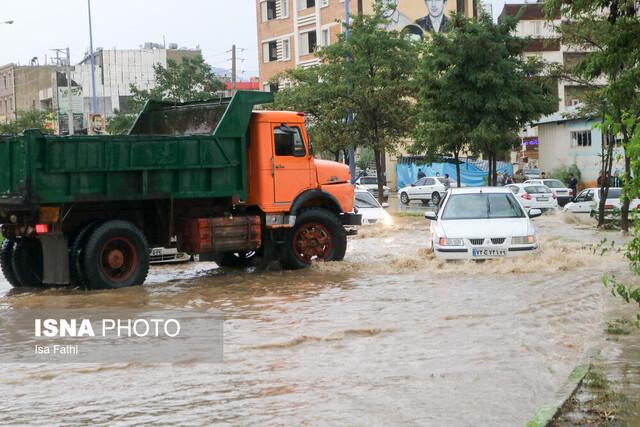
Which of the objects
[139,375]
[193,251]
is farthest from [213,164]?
[139,375]

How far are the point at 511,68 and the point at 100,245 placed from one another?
20.2 m

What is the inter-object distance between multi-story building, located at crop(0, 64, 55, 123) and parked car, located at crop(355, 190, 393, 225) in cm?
8668

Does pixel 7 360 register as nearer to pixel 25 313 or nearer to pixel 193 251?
pixel 25 313

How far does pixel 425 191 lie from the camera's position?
52500 mm

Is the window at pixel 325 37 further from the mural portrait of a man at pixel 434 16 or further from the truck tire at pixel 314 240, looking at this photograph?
the truck tire at pixel 314 240

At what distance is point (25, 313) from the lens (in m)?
14.2

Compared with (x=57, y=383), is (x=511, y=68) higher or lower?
higher

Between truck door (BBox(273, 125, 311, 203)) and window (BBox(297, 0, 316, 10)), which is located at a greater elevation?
window (BBox(297, 0, 316, 10))

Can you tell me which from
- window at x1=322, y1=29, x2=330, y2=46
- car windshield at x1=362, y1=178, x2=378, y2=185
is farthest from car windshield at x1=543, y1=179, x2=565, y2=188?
window at x1=322, y1=29, x2=330, y2=46

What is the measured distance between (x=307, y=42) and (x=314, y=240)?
186 feet

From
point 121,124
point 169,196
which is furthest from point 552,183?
point 169,196

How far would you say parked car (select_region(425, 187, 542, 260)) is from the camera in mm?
17422

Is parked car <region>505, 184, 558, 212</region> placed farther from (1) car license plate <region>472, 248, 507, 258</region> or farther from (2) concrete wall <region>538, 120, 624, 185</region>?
(1) car license plate <region>472, 248, 507, 258</region>

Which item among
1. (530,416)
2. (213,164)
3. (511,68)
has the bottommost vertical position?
(530,416)
